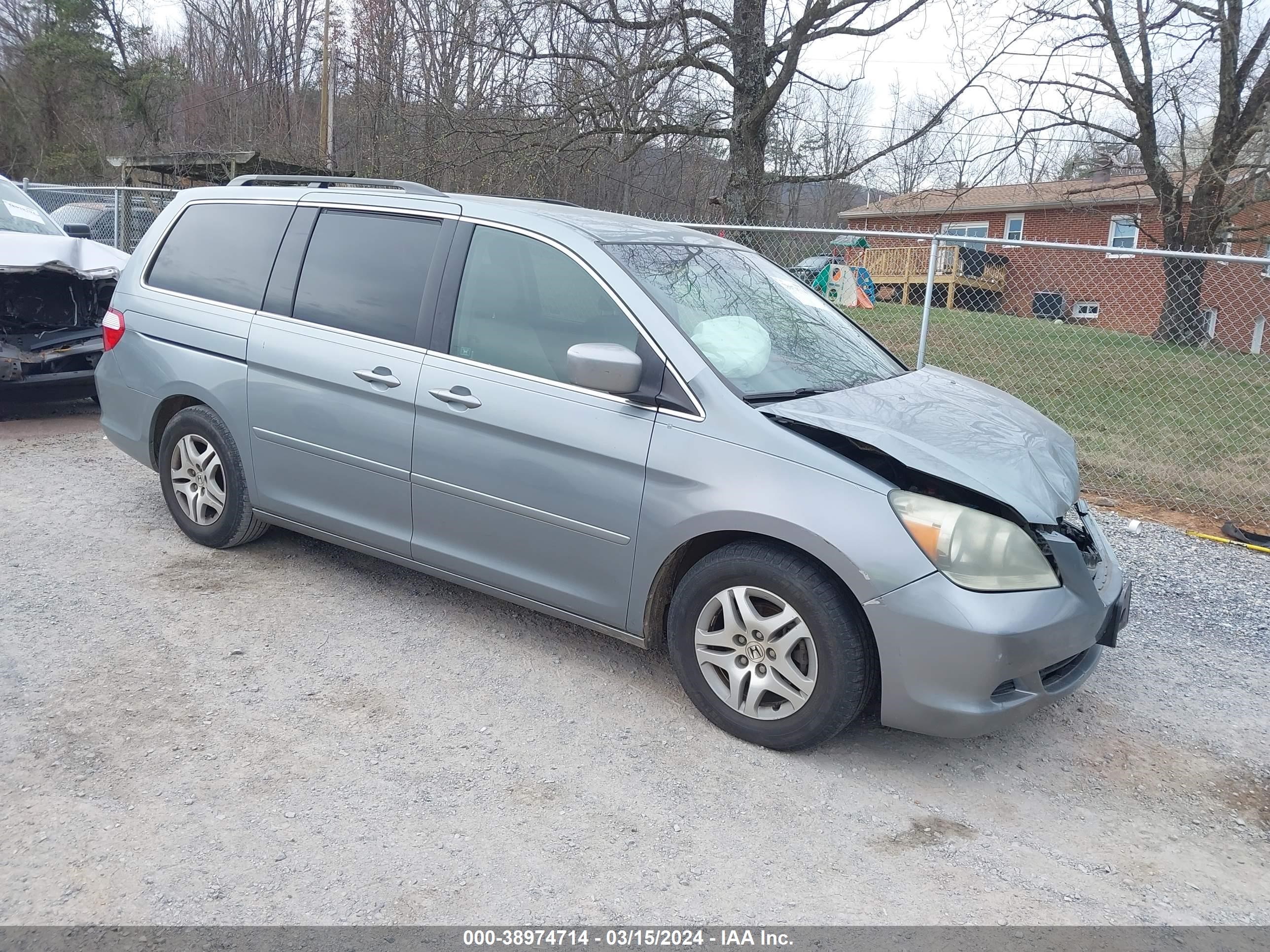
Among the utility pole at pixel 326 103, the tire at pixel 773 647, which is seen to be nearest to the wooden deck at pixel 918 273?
the tire at pixel 773 647

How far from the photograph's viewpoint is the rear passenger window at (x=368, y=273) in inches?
168

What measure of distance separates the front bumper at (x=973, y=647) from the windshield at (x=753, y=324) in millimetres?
997

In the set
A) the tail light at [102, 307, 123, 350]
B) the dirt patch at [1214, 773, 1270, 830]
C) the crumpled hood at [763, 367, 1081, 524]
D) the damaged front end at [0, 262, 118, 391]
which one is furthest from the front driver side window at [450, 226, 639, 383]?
the damaged front end at [0, 262, 118, 391]

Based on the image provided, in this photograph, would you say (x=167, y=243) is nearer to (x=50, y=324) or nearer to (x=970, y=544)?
(x=50, y=324)

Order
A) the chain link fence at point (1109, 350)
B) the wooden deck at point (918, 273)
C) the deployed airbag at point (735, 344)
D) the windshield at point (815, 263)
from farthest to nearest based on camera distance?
the wooden deck at point (918, 273) < the windshield at point (815, 263) < the chain link fence at point (1109, 350) < the deployed airbag at point (735, 344)

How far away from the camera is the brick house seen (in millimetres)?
16844

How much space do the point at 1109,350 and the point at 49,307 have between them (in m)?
12.1

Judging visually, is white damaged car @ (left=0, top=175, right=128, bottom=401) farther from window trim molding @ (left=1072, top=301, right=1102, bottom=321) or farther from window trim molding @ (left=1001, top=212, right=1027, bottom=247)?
window trim molding @ (left=1001, top=212, right=1027, bottom=247)

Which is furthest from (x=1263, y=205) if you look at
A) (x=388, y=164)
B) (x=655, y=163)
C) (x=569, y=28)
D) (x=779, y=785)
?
(x=779, y=785)

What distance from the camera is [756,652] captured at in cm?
341

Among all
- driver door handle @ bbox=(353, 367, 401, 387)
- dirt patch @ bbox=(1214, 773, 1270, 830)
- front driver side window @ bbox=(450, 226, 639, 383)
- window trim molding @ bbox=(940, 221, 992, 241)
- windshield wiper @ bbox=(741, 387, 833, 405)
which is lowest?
dirt patch @ bbox=(1214, 773, 1270, 830)

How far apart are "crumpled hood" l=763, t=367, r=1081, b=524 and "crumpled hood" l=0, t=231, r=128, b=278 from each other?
631 centimetres

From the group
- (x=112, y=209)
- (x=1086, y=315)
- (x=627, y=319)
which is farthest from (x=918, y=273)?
(x=627, y=319)

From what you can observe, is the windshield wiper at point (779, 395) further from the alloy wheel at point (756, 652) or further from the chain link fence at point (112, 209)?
the chain link fence at point (112, 209)
